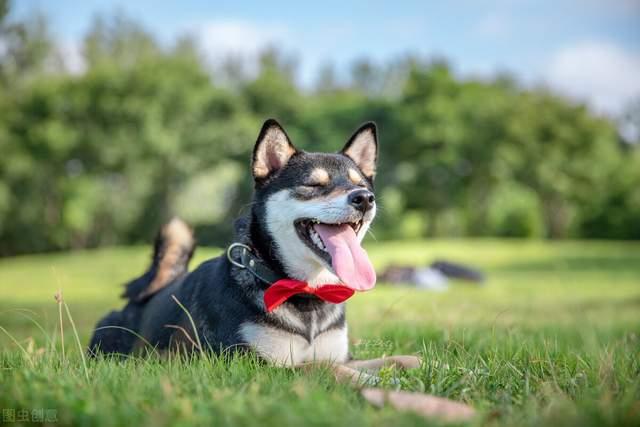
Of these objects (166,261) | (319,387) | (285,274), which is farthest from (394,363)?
(166,261)

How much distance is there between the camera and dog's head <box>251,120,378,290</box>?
3.66m

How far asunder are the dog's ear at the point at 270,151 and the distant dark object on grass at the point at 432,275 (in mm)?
10871

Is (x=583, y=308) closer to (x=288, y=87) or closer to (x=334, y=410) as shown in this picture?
(x=334, y=410)

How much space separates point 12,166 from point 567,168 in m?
33.1

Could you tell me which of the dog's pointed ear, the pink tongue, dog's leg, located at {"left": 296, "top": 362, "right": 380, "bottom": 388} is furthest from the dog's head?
dog's leg, located at {"left": 296, "top": 362, "right": 380, "bottom": 388}

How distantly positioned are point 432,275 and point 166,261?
11486 mm

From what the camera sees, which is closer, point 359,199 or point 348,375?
point 348,375

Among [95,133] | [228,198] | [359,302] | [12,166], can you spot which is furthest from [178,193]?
[359,302]

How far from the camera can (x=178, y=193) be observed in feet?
121

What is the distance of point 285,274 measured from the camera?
3818mm

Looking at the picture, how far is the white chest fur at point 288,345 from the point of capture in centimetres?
348

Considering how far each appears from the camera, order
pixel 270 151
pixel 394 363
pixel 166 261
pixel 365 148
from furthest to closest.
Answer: pixel 166 261 < pixel 365 148 < pixel 270 151 < pixel 394 363

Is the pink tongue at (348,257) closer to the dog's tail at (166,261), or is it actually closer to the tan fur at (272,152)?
the tan fur at (272,152)

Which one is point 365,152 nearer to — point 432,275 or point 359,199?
point 359,199
